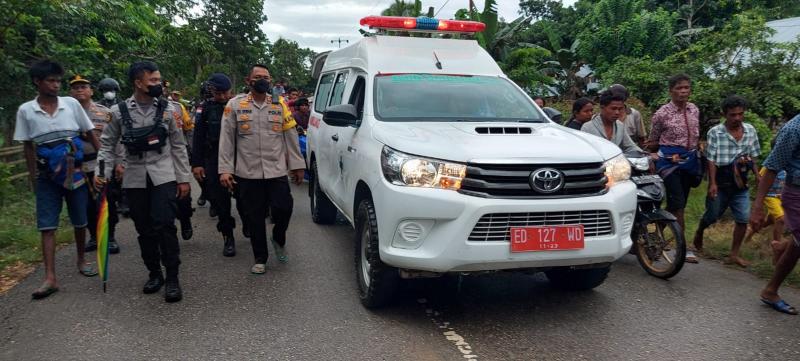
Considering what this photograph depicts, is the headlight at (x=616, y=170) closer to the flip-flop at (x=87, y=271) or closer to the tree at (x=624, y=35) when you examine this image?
the flip-flop at (x=87, y=271)

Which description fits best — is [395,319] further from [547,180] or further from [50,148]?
[50,148]

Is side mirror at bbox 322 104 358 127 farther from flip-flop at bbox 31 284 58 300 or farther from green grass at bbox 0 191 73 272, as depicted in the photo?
green grass at bbox 0 191 73 272

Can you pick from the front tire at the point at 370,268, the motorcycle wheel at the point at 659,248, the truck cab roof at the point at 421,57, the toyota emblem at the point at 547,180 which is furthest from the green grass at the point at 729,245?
the front tire at the point at 370,268

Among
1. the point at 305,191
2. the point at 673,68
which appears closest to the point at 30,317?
the point at 305,191

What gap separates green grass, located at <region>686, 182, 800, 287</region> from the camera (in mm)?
5258

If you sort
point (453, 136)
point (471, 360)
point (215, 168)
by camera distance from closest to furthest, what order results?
point (471, 360), point (453, 136), point (215, 168)

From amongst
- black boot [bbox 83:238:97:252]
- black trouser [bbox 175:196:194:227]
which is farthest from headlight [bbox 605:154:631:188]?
black boot [bbox 83:238:97:252]

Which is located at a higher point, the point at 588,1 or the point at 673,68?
the point at 588,1

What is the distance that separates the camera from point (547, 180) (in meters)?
3.56

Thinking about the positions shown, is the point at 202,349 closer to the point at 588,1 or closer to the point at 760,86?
the point at 760,86

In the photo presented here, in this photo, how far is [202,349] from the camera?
11.6 feet

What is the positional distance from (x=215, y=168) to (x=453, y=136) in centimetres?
302

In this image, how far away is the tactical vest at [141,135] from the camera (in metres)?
4.36

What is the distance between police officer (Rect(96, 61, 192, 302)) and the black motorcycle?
12.8 ft
